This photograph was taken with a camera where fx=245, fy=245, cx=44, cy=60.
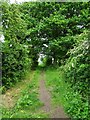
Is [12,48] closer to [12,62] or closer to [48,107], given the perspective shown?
[12,62]

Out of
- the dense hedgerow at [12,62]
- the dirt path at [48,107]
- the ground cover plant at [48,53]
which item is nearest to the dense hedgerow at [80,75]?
the ground cover plant at [48,53]

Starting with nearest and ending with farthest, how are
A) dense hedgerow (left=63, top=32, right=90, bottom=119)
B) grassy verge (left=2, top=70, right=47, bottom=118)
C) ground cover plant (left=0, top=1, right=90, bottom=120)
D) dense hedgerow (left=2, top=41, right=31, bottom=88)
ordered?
dense hedgerow (left=63, top=32, right=90, bottom=119), ground cover plant (left=0, top=1, right=90, bottom=120), grassy verge (left=2, top=70, right=47, bottom=118), dense hedgerow (left=2, top=41, right=31, bottom=88)

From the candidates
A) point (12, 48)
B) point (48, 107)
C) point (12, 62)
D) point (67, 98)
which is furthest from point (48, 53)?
point (48, 107)

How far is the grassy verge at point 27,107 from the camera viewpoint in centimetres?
412

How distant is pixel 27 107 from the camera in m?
4.62

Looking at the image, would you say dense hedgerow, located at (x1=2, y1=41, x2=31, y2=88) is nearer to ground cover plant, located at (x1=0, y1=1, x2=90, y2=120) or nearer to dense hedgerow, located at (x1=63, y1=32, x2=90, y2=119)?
ground cover plant, located at (x1=0, y1=1, x2=90, y2=120)

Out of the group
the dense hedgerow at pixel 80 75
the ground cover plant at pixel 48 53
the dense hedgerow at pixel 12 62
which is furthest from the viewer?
the dense hedgerow at pixel 12 62

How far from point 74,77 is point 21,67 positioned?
3190 millimetres

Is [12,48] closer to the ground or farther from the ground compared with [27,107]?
farther from the ground

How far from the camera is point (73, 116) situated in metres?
3.92

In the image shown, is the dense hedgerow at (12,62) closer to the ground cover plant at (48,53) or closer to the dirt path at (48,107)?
the ground cover plant at (48,53)

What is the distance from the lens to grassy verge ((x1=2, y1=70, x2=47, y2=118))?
4.12 meters

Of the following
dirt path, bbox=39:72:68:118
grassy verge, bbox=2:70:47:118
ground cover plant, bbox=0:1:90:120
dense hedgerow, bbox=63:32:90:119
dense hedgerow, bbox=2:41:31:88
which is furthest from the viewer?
dense hedgerow, bbox=2:41:31:88

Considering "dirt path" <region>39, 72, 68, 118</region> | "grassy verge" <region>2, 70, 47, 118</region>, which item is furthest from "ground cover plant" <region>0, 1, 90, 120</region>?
"dirt path" <region>39, 72, 68, 118</region>
